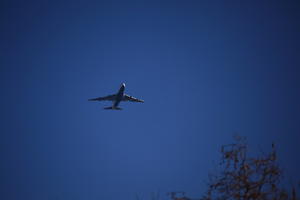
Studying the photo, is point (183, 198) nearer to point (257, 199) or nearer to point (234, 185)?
point (234, 185)

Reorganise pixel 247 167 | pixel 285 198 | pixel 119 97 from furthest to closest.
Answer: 1. pixel 119 97
2. pixel 247 167
3. pixel 285 198

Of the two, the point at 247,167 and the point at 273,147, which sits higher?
the point at 273,147

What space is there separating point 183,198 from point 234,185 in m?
1.89

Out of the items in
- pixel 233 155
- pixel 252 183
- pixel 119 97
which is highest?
pixel 119 97

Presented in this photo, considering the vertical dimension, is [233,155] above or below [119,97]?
below

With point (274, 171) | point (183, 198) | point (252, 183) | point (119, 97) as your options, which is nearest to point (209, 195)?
point (183, 198)

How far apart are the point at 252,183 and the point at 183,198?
2.51 m

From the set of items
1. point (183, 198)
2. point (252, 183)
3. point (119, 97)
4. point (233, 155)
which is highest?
point (119, 97)

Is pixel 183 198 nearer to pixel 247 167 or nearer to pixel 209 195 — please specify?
pixel 209 195

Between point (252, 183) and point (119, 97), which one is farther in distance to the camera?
point (119, 97)

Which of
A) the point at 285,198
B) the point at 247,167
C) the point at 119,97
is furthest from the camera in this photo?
the point at 119,97

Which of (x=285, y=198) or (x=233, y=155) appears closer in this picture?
(x=285, y=198)

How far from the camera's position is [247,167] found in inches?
403

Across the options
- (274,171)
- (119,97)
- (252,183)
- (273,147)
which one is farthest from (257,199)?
(119,97)
